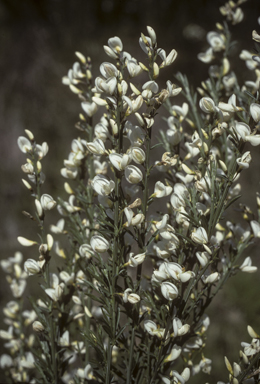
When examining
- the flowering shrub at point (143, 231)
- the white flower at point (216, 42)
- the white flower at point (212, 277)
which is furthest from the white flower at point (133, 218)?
the white flower at point (216, 42)

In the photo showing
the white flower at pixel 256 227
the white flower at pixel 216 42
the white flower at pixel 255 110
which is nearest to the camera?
the white flower at pixel 255 110

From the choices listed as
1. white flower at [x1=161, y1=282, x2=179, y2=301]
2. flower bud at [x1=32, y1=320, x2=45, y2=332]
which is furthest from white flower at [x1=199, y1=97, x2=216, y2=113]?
→ flower bud at [x1=32, y1=320, x2=45, y2=332]

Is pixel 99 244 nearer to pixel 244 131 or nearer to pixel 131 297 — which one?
pixel 131 297

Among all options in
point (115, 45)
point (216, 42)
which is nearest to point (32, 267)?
point (115, 45)

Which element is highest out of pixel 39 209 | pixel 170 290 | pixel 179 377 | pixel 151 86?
pixel 151 86

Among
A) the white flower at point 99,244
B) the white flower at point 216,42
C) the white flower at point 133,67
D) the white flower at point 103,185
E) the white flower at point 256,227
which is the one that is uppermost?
the white flower at point 216,42

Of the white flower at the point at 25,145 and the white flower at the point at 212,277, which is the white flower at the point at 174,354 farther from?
the white flower at the point at 25,145

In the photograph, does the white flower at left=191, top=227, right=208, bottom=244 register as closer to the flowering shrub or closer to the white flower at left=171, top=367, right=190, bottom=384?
the flowering shrub

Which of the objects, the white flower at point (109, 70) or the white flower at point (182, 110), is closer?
the white flower at point (109, 70)

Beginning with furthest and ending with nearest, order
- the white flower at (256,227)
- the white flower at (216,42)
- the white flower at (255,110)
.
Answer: the white flower at (216,42) → the white flower at (256,227) → the white flower at (255,110)

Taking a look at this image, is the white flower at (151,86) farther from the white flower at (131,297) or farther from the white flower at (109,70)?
the white flower at (131,297)

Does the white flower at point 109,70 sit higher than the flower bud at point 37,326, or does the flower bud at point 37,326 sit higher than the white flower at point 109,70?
the white flower at point 109,70

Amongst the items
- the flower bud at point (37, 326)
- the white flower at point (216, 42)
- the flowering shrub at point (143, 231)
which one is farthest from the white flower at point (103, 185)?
the white flower at point (216, 42)

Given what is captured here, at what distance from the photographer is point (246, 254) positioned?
0.75 m
